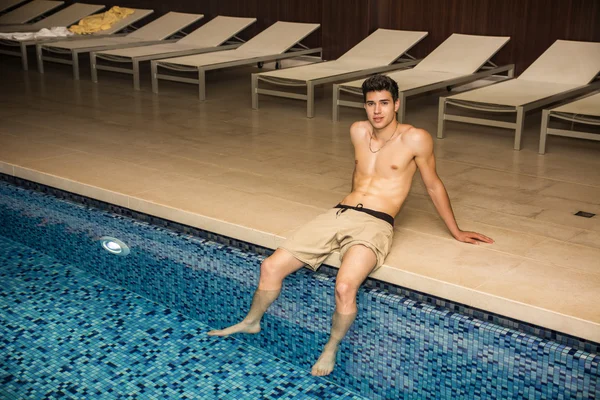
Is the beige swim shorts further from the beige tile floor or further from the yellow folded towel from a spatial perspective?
the yellow folded towel

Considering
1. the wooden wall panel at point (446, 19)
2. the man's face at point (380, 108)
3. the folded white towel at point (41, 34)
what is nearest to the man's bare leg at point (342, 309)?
the man's face at point (380, 108)

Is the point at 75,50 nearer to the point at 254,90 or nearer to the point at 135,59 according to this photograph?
the point at 135,59

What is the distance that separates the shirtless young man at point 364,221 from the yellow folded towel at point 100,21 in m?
6.90

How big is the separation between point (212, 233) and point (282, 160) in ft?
3.98

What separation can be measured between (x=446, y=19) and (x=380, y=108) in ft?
15.9

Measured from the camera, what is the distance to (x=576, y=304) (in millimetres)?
2520

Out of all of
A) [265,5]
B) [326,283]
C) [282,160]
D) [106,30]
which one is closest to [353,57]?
[265,5]

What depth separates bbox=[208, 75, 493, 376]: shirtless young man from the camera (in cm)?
271

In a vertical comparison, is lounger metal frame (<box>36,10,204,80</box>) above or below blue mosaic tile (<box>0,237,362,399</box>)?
above

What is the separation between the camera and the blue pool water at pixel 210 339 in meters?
2.58

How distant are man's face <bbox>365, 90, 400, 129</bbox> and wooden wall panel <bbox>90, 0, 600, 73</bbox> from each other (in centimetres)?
435

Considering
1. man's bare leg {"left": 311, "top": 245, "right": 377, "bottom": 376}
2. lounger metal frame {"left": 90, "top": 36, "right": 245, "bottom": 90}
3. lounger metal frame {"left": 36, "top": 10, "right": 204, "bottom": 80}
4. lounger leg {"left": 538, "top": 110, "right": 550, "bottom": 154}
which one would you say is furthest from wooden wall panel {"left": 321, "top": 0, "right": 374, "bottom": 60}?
man's bare leg {"left": 311, "top": 245, "right": 377, "bottom": 376}

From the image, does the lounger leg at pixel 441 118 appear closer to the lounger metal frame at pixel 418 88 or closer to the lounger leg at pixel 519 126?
the lounger metal frame at pixel 418 88

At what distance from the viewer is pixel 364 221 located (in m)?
2.92
